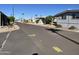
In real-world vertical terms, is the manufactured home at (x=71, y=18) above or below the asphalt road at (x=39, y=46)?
above

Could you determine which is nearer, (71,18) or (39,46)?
(39,46)

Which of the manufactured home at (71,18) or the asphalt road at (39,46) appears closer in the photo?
the asphalt road at (39,46)

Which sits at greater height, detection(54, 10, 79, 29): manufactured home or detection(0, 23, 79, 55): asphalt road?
detection(54, 10, 79, 29): manufactured home

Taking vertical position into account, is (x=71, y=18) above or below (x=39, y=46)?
above

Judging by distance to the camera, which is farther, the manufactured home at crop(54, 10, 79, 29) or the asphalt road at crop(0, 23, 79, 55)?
the manufactured home at crop(54, 10, 79, 29)
